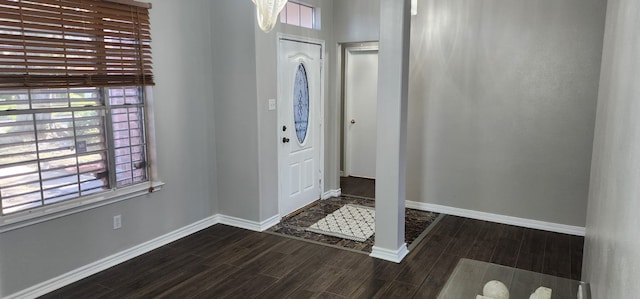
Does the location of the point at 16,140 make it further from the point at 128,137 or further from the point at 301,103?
the point at 301,103

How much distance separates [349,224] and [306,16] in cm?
249

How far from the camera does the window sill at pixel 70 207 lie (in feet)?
9.62

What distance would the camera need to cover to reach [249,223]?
14.9ft

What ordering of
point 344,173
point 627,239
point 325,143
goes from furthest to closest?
1. point 344,173
2. point 325,143
3. point 627,239

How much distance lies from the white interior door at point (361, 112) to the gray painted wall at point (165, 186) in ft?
9.28

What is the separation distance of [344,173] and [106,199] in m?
4.20

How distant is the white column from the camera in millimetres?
3467

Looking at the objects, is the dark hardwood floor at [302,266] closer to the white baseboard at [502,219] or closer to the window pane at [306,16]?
the white baseboard at [502,219]

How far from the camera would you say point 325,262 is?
3.74 m

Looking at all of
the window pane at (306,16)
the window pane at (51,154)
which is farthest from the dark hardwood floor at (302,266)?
the window pane at (306,16)

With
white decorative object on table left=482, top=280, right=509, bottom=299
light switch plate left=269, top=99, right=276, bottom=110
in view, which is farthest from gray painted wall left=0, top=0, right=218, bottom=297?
white decorative object on table left=482, top=280, right=509, bottom=299

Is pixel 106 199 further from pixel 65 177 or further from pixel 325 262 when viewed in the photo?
pixel 325 262

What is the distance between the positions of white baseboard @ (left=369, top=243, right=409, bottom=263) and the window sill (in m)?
2.09

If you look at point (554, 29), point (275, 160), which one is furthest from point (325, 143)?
point (554, 29)
